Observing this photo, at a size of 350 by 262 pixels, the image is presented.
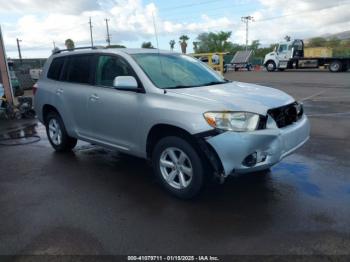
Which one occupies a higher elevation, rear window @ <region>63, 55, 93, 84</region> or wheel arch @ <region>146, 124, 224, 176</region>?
rear window @ <region>63, 55, 93, 84</region>

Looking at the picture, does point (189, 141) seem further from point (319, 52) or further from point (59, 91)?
point (319, 52)

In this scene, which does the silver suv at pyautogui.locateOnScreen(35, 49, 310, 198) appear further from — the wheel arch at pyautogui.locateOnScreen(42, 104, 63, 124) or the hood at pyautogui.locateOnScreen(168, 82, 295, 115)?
the wheel arch at pyautogui.locateOnScreen(42, 104, 63, 124)

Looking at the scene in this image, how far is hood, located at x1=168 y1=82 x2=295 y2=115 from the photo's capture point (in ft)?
12.3

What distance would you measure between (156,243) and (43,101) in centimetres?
413

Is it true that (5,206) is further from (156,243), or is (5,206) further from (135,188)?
(156,243)

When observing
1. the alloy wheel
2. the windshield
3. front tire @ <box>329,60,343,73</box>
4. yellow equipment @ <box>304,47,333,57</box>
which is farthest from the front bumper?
yellow equipment @ <box>304,47,333,57</box>

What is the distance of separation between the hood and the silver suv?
1cm

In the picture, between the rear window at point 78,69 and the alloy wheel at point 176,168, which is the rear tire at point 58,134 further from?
the alloy wheel at point 176,168

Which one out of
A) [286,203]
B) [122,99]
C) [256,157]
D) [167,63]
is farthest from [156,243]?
[167,63]

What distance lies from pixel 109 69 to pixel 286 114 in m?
2.56

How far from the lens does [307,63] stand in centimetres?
3350

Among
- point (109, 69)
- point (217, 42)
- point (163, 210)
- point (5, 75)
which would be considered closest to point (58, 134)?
point (109, 69)

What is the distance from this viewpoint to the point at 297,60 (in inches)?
1334

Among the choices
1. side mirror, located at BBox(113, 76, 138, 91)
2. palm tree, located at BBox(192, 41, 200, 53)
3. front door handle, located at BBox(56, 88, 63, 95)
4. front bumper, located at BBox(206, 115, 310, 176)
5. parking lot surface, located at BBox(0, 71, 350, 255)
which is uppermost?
palm tree, located at BBox(192, 41, 200, 53)
